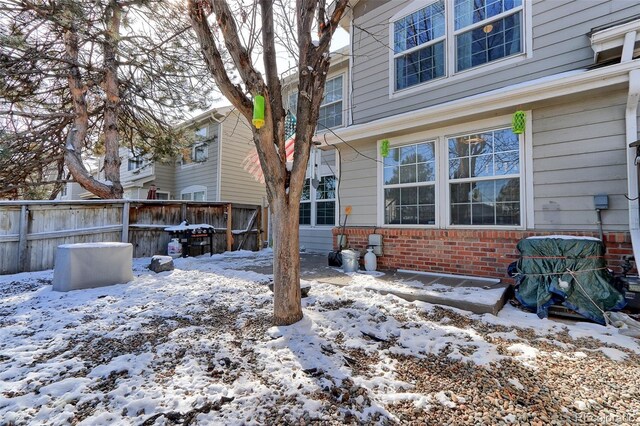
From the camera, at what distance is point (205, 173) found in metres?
12.5

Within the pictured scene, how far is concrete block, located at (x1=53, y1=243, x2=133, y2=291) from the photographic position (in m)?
4.22

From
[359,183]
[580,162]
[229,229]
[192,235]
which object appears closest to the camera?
[580,162]

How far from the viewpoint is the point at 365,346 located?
2.54 m

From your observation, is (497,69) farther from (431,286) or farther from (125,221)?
(125,221)

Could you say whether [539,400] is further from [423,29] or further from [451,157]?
[423,29]

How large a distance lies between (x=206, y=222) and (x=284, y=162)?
6.51 metres

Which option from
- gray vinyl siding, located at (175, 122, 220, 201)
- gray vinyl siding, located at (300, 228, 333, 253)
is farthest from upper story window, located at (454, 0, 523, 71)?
gray vinyl siding, located at (175, 122, 220, 201)

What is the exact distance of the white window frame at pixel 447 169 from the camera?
4.20 metres

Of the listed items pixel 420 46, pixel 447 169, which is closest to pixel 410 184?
pixel 447 169

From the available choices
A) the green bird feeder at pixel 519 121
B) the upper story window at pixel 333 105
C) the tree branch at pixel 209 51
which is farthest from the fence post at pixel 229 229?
the green bird feeder at pixel 519 121

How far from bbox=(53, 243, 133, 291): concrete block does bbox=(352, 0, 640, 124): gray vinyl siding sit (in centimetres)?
474

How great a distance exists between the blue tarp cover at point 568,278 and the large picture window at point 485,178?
85cm

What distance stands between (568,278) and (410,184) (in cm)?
271

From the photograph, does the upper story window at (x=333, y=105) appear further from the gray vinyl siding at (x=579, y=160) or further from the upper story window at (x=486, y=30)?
the gray vinyl siding at (x=579, y=160)
